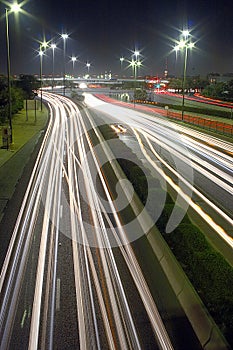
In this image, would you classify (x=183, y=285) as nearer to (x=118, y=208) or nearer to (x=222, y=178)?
(x=118, y=208)

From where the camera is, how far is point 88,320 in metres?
10.5

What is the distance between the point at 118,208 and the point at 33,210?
13.1 feet

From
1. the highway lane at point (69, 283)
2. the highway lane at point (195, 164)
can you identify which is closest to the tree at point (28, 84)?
the highway lane at point (195, 164)

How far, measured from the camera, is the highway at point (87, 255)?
1003 cm

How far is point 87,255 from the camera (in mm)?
14484

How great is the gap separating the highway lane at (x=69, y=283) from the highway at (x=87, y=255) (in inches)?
1.1

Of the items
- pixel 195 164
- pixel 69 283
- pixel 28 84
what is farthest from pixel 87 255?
pixel 28 84

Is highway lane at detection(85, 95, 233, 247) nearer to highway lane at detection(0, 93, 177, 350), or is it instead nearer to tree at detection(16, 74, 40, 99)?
highway lane at detection(0, 93, 177, 350)

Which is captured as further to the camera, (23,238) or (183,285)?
(23,238)

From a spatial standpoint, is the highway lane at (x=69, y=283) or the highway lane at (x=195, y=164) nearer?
the highway lane at (x=69, y=283)

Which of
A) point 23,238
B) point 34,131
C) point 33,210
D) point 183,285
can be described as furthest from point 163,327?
point 34,131

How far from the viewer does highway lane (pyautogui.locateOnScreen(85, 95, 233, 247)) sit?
1838 cm

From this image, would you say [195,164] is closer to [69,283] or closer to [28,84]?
[69,283]

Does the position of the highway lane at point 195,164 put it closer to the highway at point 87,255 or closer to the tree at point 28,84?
the highway at point 87,255
